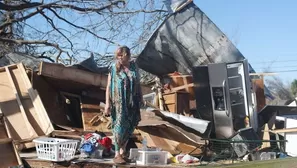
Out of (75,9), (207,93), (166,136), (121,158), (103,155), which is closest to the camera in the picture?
(121,158)

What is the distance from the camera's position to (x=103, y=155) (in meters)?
6.20

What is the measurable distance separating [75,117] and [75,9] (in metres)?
3.18

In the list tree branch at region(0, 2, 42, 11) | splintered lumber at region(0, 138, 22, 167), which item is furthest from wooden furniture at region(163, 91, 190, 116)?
tree branch at region(0, 2, 42, 11)

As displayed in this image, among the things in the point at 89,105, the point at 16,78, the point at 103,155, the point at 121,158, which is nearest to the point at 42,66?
the point at 16,78

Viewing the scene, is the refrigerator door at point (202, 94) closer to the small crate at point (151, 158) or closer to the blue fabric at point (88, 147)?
the small crate at point (151, 158)

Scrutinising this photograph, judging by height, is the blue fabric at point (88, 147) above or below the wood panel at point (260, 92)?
below

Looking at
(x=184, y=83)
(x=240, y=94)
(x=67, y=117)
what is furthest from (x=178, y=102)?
(x=67, y=117)

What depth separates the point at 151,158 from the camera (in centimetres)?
559

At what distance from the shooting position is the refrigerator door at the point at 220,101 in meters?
7.76

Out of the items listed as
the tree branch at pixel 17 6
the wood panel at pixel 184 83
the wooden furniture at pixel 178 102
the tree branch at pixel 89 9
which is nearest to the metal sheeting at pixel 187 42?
the wood panel at pixel 184 83

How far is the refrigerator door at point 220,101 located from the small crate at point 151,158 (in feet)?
7.57

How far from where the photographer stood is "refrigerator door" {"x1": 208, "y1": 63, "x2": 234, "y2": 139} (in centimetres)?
776

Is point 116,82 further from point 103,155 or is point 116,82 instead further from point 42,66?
point 42,66

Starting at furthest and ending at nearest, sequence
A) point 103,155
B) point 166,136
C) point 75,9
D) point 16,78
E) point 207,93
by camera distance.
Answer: point 75,9 → point 207,93 → point 16,78 → point 166,136 → point 103,155
